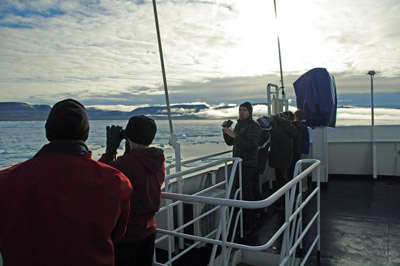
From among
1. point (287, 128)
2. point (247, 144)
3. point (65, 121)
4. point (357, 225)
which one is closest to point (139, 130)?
point (65, 121)

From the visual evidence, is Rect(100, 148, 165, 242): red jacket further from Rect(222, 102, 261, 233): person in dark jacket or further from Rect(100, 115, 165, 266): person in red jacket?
Rect(222, 102, 261, 233): person in dark jacket

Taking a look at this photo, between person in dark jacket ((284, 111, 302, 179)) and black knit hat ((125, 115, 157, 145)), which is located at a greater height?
black knit hat ((125, 115, 157, 145))

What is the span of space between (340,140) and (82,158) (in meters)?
5.35

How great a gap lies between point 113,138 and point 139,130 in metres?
0.13

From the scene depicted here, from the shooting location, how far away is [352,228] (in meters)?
3.08

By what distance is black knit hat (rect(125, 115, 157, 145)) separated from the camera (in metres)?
1.31

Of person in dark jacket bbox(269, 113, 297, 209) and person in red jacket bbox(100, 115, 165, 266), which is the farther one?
person in dark jacket bbox(269, 113, 297, 209)

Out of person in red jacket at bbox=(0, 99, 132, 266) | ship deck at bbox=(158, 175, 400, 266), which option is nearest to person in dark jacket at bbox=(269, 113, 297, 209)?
ship deck at bbox=(158, 175, 400, 266)

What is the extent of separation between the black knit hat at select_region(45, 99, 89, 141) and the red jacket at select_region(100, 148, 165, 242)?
333mm

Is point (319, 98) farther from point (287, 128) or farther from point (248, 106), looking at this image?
point (248, 106)

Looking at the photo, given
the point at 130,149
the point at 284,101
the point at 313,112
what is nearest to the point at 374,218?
the point at 313,112

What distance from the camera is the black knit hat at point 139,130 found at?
131 cm

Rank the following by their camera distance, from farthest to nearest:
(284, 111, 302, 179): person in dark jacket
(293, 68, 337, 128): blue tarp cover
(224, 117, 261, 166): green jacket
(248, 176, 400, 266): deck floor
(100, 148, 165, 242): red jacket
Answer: (293, 68, 337, 128): blue tarp cover, (284, 111, 302, 179): person in dark jacket, (224, 117, 261, 166): green jacket, (248, 176, 400, 266): deck floor, (100, 148, 165, 242): red jacket

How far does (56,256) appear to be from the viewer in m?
0.89
